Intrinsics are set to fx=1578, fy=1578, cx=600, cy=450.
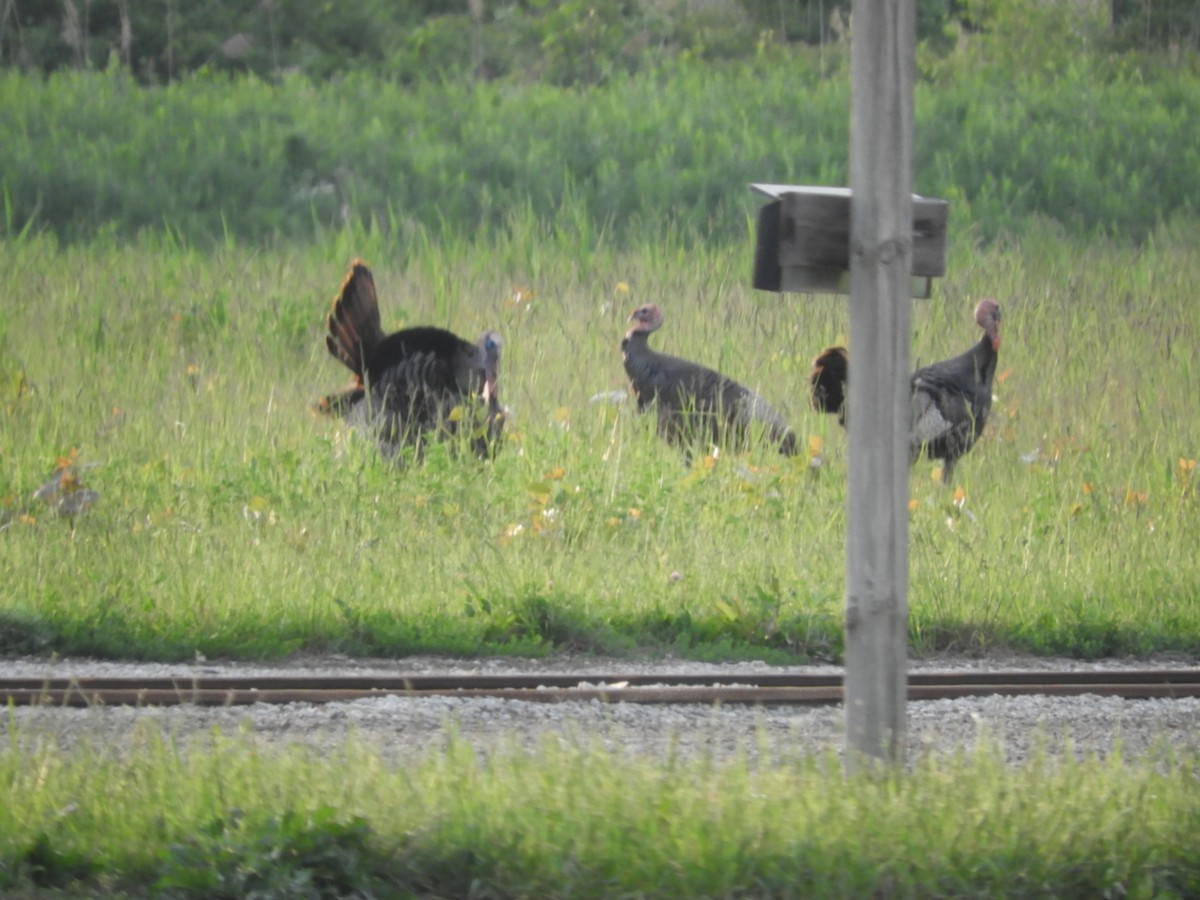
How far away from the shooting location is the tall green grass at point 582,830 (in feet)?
12.6

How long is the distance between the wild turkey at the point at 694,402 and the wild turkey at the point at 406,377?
1.06 metres

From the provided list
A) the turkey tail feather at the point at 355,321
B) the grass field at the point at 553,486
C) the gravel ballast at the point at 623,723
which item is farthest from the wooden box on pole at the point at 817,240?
the turkey tail feather at the point at 355,321

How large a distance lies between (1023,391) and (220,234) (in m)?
10.7

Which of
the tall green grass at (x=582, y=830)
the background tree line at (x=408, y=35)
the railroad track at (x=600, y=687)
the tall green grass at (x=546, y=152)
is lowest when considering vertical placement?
the tall green grass at (x=582, y=830)

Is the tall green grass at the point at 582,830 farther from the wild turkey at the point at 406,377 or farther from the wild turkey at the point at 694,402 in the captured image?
the wild turkey at the point at 694,402

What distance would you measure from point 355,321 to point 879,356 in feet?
19.6

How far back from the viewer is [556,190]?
19578 millimetres

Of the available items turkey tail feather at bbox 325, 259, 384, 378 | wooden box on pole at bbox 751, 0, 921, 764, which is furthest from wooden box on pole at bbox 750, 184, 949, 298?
turkey tail feather at bbox 325, 259, 384, 378

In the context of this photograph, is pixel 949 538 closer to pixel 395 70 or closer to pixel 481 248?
pixel 481 248

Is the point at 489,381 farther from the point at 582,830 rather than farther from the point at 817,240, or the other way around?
the point at 582,830

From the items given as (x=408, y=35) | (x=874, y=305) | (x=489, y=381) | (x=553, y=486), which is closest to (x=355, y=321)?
(x=489, y=381)

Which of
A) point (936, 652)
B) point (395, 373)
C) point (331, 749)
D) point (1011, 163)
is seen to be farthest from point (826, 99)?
point (331, 749)

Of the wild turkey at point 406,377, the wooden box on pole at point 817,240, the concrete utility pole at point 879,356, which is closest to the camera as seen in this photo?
the concrete utility pole at point 879,356

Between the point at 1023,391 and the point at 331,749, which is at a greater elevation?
the point at 1023,391
